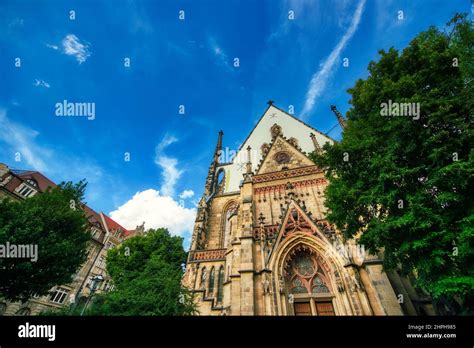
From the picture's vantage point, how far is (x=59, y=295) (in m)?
19.9

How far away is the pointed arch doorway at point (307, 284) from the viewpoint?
31.8 ft

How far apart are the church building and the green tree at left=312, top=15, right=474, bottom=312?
2892 mm

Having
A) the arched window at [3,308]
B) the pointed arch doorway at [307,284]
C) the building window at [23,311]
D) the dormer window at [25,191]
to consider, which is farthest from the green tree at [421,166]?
the dormer window at [25,191]

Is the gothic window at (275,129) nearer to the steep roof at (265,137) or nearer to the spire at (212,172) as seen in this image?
the steep roof at (265,137)

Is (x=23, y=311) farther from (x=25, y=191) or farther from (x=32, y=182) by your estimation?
(x=32, y=182)

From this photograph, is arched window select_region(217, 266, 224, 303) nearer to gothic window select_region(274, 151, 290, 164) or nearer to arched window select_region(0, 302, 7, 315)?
gothic window select_region(274, 151, 290, 164)

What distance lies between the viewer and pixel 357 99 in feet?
26.3

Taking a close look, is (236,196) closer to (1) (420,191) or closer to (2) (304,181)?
(2) (304,181)

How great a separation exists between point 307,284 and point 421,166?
26.2ft

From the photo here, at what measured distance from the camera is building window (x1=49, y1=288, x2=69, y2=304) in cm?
1909

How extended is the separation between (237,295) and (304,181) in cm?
884

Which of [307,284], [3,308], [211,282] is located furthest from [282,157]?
[3,308]

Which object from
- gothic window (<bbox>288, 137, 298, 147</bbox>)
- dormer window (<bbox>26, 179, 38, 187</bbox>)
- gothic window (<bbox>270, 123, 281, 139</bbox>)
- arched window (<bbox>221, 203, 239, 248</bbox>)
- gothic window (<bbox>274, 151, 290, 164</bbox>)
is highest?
gothic window (<bbox>270, 123, 281, 139</bbox>)

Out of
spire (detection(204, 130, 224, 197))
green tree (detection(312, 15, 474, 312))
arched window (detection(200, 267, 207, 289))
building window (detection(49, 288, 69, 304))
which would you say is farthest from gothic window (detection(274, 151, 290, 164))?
building window (detection(49, 288, 69, 304))
